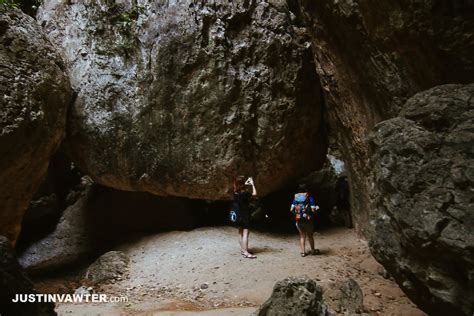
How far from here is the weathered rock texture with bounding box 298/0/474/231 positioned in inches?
204

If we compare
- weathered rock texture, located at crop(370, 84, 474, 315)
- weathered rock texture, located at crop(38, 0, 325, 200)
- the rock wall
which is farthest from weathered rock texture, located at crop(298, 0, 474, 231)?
weathered rock texture, located at crop(38, 0, 325, 200)

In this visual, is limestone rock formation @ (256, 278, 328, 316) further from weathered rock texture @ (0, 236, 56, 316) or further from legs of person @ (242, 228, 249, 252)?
legs of person @ (242, 228, 249, 252)

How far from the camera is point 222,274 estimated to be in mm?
7668

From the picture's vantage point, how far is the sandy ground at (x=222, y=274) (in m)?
6.43

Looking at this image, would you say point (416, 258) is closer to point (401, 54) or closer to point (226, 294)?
point (401, 54)

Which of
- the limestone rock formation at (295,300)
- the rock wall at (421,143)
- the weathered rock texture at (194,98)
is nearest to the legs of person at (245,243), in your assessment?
the weathered rock texture at (194,98)

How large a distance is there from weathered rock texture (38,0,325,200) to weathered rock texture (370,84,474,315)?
536cm

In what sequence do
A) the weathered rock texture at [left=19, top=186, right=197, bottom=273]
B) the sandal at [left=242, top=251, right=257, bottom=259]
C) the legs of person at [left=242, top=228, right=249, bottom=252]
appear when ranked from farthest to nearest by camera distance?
the weathered rock texture at [left=19, top=186, right=197, bottom=273], the legs of person at [left=242, top=228, right=249, bottom=252], the sandal at [left=242, top=251, right=257, bottom=259]

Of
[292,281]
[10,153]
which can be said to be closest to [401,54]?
[292,281]

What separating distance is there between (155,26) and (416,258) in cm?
829

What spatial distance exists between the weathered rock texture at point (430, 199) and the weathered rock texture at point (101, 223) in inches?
278

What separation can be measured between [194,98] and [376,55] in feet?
15.2

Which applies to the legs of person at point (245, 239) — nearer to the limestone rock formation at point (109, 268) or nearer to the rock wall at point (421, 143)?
the limestone rock formation at point (109, 268)

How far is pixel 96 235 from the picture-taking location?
10758mm
